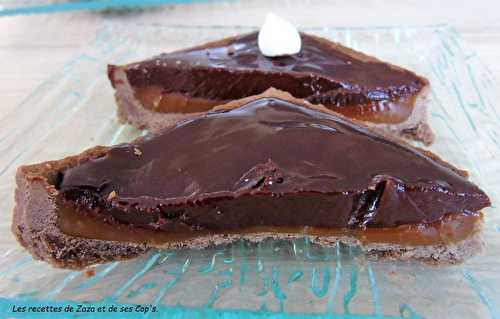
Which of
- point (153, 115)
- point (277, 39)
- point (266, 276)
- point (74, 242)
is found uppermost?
point (277, 39)

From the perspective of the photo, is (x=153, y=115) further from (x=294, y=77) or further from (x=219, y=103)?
(x=294, y=77)

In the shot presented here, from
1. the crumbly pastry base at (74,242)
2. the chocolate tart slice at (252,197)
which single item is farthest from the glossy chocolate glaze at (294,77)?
the crumbly pastry base at (74,242)

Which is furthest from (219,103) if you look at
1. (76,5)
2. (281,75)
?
(76,5)

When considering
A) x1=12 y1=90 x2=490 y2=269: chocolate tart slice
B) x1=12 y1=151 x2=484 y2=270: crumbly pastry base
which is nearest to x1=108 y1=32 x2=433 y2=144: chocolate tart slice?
x1=12 y1=90 x2=490 y2=269: chocolate tart slice

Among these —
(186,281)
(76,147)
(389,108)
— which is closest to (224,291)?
(186,281)

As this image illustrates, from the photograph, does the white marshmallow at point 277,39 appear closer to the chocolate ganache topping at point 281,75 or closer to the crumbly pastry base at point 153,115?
the chocolate ganache topping at point 281,75

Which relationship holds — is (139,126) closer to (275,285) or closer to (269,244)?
(269,244)
